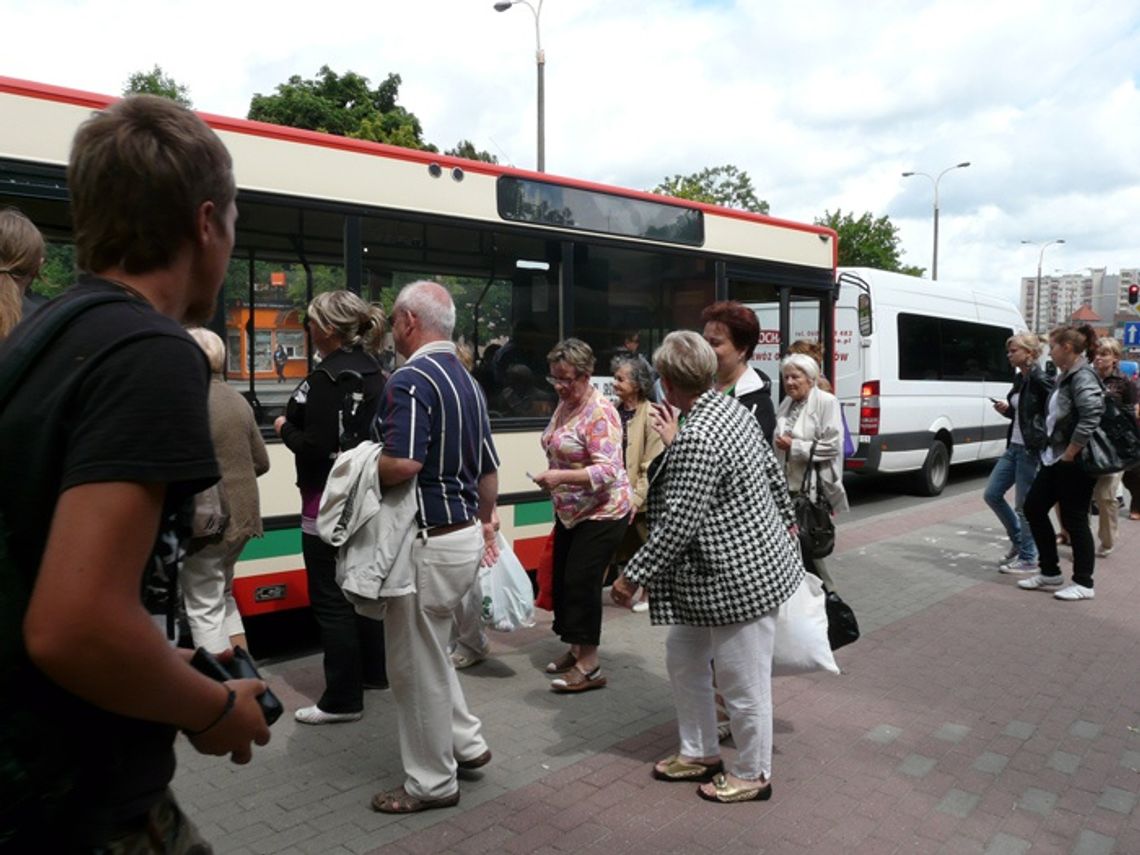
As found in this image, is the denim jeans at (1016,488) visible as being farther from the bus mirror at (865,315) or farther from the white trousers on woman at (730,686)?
the white trousers on woman at (730,686)

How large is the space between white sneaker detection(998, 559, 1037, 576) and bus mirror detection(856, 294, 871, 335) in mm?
4412

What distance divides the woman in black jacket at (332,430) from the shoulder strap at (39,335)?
9.97 ft

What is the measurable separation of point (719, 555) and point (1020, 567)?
5.50 m

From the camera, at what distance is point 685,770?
3.93 m

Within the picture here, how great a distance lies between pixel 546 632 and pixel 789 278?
172 inches

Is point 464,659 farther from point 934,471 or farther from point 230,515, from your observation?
point 934,471

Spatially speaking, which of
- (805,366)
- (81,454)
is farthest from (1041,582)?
(81,454)

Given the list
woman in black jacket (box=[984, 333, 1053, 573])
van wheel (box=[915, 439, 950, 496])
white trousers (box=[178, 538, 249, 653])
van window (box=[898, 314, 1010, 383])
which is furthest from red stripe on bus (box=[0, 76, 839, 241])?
van wheel (box=[915, 439, 950, 496])

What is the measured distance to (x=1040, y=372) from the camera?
7531mm

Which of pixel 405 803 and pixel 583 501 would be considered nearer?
pixel 405 803

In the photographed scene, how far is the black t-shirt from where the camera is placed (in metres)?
1.19

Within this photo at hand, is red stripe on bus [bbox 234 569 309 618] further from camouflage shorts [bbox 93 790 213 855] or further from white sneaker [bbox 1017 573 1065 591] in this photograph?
white sneaker [bbox 1017 573 1065 591]

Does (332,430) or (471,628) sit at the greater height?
(332,430)

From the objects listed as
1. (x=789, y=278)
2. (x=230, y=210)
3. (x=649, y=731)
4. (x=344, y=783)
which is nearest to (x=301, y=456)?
(x=344, y=783)
